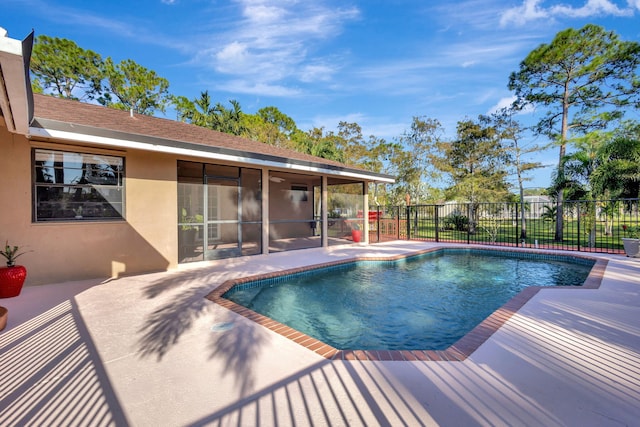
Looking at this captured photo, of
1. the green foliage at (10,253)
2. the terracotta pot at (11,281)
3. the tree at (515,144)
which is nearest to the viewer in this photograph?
the terracotta pot at (11,281)

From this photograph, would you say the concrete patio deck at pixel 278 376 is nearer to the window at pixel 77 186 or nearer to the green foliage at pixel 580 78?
the window at pixel 77 186

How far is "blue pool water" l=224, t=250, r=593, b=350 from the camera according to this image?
13.3 ft

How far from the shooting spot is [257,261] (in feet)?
26.7

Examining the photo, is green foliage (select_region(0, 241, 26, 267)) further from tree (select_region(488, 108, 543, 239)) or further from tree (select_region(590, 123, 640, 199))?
tree (select_region(488, 108, 543, 239))

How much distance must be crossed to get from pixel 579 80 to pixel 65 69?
32.6 meters

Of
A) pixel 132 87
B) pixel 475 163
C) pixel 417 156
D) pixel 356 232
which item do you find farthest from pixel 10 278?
pixel 132 87

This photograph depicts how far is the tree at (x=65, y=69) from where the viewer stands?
20.2m

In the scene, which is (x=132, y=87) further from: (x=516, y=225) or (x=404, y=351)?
(x=404, y=351)

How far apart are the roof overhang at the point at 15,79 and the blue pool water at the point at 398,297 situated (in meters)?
3.87

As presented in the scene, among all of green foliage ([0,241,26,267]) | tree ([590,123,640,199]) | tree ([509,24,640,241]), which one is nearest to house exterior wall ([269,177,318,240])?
green foliage ([0,241,26,267])

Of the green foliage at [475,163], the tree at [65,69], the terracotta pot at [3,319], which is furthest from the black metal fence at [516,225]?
the tree at [65,69]

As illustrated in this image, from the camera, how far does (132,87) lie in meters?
24.0

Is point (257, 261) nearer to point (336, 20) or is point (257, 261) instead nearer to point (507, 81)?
point (336, 20)

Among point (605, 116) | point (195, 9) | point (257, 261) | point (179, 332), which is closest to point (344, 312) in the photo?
point (179, 332)
